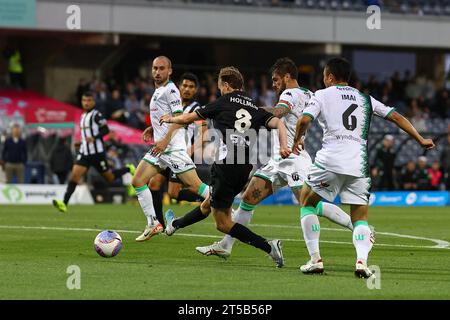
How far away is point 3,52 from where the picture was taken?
38.3 m

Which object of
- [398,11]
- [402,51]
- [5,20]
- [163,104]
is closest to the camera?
[163,104]

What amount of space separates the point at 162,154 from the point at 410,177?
59.2 ft

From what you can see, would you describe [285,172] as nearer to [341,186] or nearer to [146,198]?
[341,186]

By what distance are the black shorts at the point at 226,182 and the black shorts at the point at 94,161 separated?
10.7 metres

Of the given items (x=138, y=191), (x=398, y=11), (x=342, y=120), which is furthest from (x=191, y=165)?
(x=398, y=11)

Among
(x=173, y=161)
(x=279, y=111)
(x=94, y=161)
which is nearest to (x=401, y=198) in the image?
(x=94, y=161)

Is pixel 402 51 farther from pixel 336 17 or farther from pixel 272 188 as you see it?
pixel 272 188

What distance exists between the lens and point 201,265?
12211mm

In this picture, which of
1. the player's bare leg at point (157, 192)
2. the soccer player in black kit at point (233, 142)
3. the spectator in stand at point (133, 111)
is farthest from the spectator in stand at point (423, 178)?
the soccer player in black kit at point (233, 142)

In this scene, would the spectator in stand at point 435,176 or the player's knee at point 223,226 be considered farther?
the spectator in stand at point 435,176

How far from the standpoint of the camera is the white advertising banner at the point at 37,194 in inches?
1147

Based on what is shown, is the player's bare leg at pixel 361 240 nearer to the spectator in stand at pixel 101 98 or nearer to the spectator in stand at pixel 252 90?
the spectator in stand at pixel 101 98
